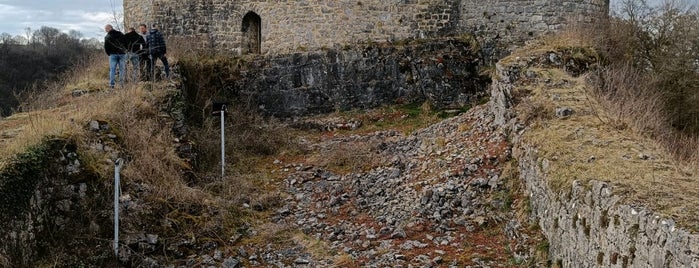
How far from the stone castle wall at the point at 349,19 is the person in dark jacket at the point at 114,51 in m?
4.69

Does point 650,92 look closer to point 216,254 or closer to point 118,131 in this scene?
point 216,254

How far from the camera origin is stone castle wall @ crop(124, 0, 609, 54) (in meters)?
15.5

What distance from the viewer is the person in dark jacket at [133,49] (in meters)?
12.3

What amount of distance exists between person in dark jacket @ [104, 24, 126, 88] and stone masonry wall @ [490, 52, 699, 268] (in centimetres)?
799

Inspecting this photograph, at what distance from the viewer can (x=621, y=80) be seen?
1068cm

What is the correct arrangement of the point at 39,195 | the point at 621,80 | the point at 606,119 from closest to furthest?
the point at 39,195, the point at 606,119, the point at 621,80

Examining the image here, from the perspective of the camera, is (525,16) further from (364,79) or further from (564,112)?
(564,112)

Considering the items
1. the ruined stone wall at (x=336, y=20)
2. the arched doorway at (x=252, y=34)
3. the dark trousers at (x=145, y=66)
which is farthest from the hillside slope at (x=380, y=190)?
the arched doorway at (x=252, y=34)

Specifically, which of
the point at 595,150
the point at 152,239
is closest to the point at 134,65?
the point at 152,239

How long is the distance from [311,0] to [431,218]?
9229 mm

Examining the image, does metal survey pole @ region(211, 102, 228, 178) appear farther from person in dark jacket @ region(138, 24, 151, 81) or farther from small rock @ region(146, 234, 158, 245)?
small rock @ region(146, 234, 158, 245)

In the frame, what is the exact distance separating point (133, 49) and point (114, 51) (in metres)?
0.66

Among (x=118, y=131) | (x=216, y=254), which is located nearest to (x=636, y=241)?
(x=216, y=254)

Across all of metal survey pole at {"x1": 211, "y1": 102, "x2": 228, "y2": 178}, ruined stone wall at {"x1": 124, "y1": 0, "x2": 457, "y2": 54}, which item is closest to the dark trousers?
metal survey pole at {"x1": 211, "y1": 102, "x2": 228, "y2": 178}
